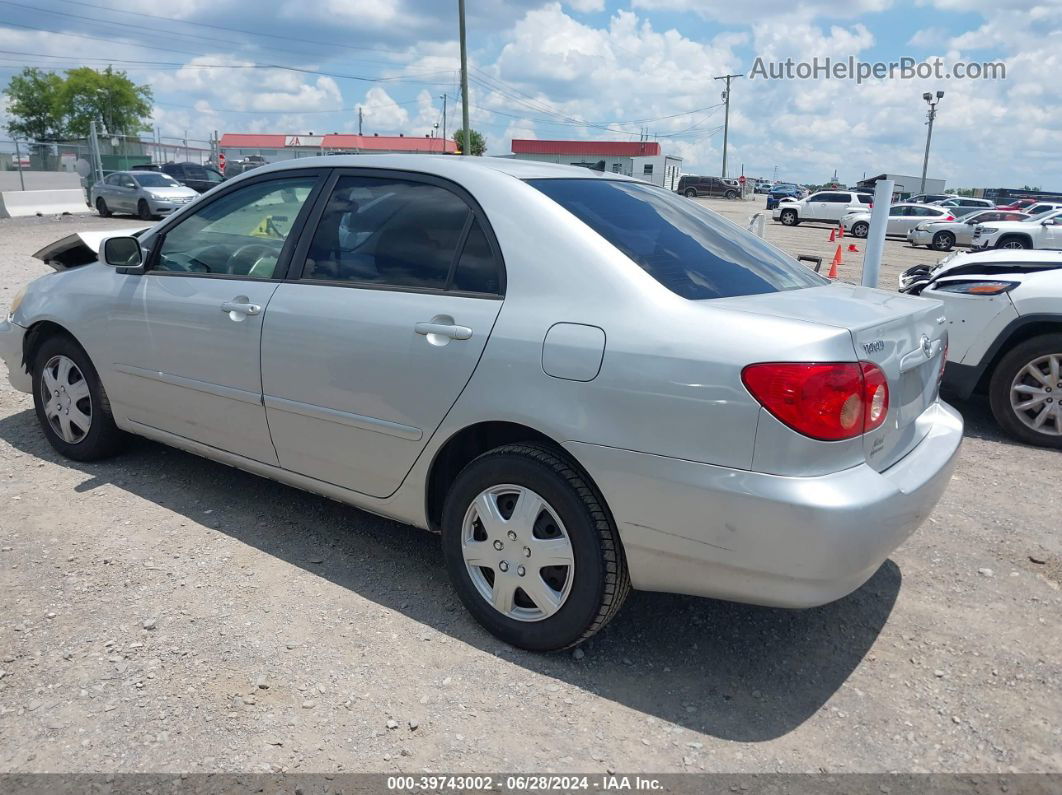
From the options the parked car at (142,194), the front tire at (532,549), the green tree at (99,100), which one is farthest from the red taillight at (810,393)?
the green tree at (99,100)

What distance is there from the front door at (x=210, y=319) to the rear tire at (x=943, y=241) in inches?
1076

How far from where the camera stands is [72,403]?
458 cm

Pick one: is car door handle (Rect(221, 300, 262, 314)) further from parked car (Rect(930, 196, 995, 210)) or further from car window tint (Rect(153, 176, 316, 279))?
parked car (Rect(930, 196, 995, 210))

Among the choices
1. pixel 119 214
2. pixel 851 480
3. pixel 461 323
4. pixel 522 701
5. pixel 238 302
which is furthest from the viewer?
pixel 119 214

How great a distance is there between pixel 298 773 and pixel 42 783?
0.70 m

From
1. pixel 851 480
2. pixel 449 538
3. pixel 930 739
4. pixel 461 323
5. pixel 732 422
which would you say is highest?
pixel 461 323

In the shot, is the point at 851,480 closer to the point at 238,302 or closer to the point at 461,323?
the point at 461,323

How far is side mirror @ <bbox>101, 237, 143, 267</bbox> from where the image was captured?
162 inches

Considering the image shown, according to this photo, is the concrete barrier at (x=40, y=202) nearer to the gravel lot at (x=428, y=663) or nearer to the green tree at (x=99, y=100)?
the gravel lot at (x=428, y=663)

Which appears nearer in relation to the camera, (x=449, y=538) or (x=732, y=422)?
(x=732, y=422)

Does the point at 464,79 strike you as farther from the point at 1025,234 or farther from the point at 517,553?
the point at 517,553

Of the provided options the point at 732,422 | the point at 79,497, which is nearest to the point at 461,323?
the point at 732,422

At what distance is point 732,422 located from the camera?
8.04ft

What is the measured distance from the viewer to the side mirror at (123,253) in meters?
4.12
